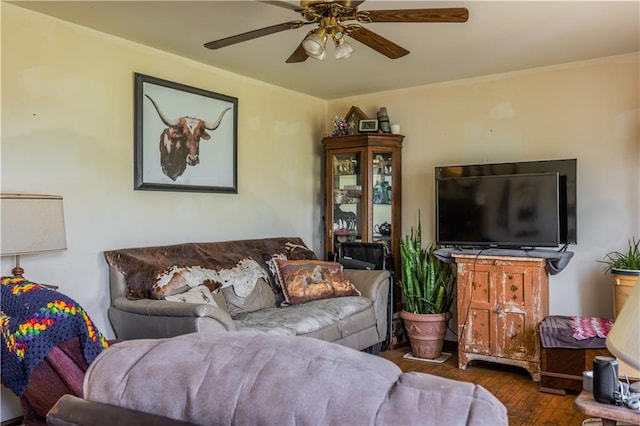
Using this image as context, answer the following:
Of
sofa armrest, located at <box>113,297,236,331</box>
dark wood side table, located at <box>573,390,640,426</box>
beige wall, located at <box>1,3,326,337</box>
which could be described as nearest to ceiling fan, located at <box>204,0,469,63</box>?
beige wall, located at <box>1,3,326,337</box>

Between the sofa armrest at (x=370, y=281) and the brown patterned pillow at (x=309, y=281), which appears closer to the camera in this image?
the brown patterned pillow at (x=309, y=281)

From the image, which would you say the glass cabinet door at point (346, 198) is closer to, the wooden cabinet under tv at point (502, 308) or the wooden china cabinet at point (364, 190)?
the wooden china cabinet at point (364, 190)

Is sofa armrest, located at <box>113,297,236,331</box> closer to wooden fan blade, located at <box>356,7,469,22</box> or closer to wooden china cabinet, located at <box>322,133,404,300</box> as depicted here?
wooden fan blade, located at <box>356,7,469,22</box>

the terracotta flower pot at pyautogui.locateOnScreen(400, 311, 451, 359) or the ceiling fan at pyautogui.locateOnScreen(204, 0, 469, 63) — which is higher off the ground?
the ceiling fan at pyautogui.locateOnScreen(204, 0, 469, 63)

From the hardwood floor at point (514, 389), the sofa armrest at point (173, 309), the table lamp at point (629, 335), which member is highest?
the table lamp at point (629, 335)

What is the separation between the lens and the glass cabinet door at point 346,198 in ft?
15.9

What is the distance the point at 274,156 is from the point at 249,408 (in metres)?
4.05

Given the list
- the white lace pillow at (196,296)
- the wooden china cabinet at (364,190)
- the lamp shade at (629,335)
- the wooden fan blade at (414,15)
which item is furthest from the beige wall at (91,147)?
the lamp shade at (629,335)

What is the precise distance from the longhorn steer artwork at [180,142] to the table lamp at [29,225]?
1106 millimetres

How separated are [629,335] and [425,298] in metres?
3.33

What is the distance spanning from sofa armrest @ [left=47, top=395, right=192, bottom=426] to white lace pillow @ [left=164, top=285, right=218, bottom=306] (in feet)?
7.09

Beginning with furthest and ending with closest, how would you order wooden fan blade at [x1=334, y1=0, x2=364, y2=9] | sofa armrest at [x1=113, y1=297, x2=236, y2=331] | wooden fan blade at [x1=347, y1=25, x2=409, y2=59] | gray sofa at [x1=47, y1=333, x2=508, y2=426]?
1. sofa armrest at [x1=113, y1=297, x2=236, y2=331]
2. wooden fan blade at [x1=347, y1=25, x2=409, y2=59]
3. wooden fan blade at [x1=334, y1=0, x2=364, y2=9]
4. gray sofa at [x1=47, y1=333, x2=508, y2=426]

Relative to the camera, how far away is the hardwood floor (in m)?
3.00

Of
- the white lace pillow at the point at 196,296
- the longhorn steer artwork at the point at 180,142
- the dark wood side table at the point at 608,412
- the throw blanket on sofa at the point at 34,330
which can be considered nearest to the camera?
the dark wood side table at the point at 608,412
